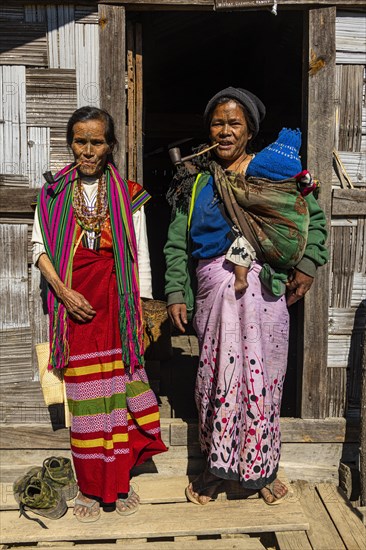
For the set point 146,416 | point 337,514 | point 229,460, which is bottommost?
point 337,514

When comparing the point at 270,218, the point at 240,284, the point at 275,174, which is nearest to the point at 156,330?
the point at 240,284

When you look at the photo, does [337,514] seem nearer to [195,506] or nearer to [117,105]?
[195,506]

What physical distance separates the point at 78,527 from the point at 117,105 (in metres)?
2.45

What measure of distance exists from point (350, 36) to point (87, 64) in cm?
163

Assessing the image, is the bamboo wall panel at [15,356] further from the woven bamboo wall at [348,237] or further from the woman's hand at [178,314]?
the woven bamboo wall at [348,237]

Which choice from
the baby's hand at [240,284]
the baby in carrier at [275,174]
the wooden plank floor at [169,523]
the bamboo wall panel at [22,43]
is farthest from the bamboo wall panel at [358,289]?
the bamboo wall panel at [22,43]

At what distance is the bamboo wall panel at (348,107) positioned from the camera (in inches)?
133

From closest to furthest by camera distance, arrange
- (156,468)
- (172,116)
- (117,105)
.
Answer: (117,105) < (156,468) < (172,116)

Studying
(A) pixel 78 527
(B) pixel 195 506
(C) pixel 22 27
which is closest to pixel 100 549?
(A) pixel 78 527

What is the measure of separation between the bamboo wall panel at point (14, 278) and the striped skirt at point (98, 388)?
66 centimetres

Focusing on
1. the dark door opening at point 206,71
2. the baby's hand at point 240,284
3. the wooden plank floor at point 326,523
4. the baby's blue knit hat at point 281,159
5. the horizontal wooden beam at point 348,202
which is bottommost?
the wooden plank floor at point 326,523

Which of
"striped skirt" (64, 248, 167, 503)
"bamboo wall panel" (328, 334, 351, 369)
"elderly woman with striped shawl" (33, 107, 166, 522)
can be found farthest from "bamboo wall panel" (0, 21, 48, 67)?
"bamboo wall panel" (328, 334, 351, 369)

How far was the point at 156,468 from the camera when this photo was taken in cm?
357

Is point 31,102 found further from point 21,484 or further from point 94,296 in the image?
point 21,484
